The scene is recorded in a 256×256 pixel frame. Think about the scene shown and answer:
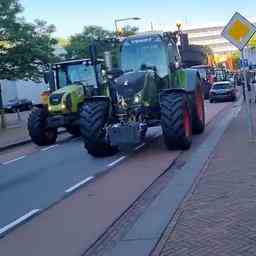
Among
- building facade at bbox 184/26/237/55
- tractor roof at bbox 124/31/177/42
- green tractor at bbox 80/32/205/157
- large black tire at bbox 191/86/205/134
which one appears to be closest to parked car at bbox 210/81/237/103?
large black tire at bbox 191/86/205/134

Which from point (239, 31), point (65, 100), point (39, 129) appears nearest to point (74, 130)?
point (65, 100)

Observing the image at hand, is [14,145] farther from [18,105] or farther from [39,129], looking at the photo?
[18,105]

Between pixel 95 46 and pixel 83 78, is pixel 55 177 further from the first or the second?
pixel 83 78

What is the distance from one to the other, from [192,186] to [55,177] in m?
3.93

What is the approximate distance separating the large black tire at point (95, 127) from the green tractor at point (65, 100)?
440cm

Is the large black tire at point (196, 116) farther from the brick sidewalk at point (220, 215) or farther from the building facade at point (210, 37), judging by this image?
the building facade at point (210, 37)

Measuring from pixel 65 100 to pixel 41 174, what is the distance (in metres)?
7.77

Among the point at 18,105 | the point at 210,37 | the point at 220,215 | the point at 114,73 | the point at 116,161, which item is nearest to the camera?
the point at 220,215

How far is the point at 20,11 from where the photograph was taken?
3475 centimetres

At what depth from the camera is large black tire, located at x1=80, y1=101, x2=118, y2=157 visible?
51.6ft

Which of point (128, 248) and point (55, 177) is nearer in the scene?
point (128, 248)

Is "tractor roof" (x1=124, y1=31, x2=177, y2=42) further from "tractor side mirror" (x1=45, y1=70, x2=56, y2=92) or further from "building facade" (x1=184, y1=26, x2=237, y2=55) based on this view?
"building facade" (x1=184, y1=26, x2=237, y2=55)

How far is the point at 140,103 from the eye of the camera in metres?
16.2

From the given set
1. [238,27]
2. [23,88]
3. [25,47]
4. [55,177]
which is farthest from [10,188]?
[23,88]
